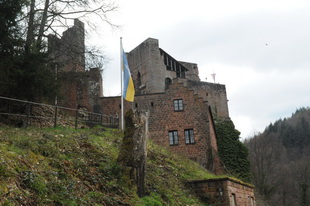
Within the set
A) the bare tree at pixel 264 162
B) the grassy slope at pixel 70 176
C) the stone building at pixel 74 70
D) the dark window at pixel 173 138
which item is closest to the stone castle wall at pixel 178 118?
the dark window at pixel 173 138

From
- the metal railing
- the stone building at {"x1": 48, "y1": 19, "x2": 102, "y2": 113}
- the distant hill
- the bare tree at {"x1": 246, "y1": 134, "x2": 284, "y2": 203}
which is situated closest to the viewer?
the metal railing

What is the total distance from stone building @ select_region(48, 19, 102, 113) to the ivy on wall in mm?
14119

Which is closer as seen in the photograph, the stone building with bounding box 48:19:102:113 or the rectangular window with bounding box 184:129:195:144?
the stone building with bounding box 48:19:102:113

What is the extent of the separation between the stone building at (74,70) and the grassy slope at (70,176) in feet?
23.3

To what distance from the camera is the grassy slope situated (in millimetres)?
7711

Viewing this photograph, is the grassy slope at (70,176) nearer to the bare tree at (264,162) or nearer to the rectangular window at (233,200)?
the rectangular window at (233,200)

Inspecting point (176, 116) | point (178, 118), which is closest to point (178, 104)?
point (176, 116)

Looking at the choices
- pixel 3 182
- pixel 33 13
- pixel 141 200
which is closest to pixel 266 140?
pixel 33 13

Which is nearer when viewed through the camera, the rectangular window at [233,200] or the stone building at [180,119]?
the rectangular window at [233,200]

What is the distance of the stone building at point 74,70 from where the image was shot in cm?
2039

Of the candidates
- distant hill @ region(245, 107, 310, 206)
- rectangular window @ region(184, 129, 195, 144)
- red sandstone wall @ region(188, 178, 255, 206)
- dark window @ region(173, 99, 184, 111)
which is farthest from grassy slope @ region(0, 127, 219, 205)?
distant hill @ region(245, 107, 310, 206)

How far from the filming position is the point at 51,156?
10.3 metres

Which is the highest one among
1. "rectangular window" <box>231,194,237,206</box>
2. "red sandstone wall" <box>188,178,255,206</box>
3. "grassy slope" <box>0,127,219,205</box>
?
"grassy slope" <box>0,127,219,205</box>

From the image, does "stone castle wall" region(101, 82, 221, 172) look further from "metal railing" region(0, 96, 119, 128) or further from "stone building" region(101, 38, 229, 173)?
"metal railing" region(0, 96, 119, 128)
